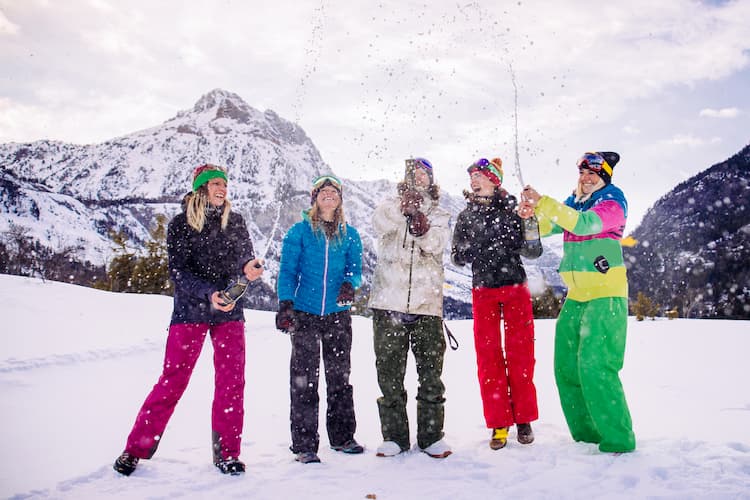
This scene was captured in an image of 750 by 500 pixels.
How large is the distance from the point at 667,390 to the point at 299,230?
17.4 ft

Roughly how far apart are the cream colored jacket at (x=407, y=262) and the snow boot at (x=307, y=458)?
4.01ft

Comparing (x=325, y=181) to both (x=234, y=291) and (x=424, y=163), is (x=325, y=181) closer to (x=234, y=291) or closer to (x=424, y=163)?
(x=424, y=163)

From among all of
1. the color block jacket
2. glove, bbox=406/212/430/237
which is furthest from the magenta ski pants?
the color block jacket

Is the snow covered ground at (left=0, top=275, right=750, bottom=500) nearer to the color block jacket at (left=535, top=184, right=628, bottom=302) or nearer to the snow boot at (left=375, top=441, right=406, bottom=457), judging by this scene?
the snow boot at (left=375, top=441, right=406, bottom=457)

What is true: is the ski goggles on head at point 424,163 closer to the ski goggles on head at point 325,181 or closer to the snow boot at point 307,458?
the ski goggles on head at point 325,181

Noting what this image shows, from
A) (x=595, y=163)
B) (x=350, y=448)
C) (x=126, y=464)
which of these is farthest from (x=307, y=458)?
(x=595, y=163)

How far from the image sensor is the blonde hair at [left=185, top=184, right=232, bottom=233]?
3797mm

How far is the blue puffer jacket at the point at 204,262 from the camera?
144 inches

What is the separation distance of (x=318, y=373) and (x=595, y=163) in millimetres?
2805

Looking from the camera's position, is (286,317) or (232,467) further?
(286,317)

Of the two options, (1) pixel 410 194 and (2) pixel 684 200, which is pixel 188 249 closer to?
(1) pixel 410 194

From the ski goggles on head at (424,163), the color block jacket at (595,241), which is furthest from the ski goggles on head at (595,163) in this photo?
the ski goggles on head at (424,163)

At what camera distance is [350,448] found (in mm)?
3910

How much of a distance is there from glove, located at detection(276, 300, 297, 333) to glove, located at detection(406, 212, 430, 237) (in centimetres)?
116
